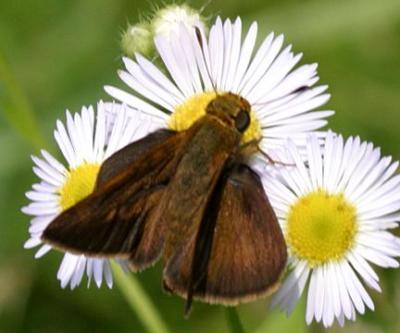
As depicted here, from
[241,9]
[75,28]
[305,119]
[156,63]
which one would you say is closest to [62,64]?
[75,28]

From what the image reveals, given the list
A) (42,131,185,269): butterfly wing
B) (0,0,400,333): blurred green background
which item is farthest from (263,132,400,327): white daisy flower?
(0,0,400,333): blurred green background

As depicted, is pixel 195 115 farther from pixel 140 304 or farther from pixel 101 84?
pixel 101 84

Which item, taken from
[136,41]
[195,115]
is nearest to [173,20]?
[136,41]

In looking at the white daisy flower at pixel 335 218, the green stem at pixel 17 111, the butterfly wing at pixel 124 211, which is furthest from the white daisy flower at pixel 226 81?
the green stem at pixel 17 111

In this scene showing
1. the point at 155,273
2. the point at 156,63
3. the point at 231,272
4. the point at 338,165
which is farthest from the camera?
the point at 155,273

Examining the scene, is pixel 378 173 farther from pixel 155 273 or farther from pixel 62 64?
pixel 62 64

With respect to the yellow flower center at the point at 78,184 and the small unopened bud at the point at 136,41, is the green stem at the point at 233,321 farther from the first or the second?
the small unopened bud at the point at 136,41
